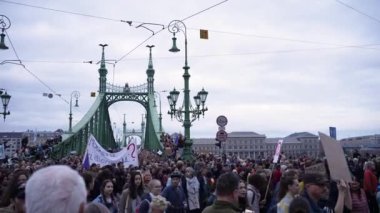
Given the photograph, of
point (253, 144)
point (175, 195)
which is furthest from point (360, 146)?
point (253, 144)

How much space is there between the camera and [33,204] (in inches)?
84.4

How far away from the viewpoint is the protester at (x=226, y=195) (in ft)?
12.8

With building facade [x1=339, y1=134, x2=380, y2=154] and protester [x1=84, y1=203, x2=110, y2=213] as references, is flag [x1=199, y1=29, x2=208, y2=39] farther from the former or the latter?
protester [x1=84, y1=203, x2=110, y2=213]

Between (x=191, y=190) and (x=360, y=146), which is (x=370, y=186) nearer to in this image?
(x=191, y=190)

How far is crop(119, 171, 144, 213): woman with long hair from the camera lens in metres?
7.07

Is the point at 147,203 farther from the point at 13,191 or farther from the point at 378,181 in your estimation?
the point at 378,181

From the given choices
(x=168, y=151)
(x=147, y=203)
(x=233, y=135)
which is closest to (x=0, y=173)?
(x=147, y=203)

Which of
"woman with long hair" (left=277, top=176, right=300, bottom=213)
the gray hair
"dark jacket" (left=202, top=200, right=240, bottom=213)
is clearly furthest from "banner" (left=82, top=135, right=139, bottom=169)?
the gray hair

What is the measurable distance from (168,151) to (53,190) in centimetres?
2027

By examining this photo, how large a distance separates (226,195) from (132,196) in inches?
139

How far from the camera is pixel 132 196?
23.6 ft

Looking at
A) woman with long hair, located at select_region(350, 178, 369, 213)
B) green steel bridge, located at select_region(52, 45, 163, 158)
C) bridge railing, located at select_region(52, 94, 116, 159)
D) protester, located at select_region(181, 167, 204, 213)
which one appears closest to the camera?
woman with long hair, located at select_region(350, 178, 369, 213)

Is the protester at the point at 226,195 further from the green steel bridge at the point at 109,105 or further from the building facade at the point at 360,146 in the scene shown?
the green steel bridge at the point at 109,105

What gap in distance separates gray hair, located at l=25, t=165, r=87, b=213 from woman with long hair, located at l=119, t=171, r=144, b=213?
491 cm
